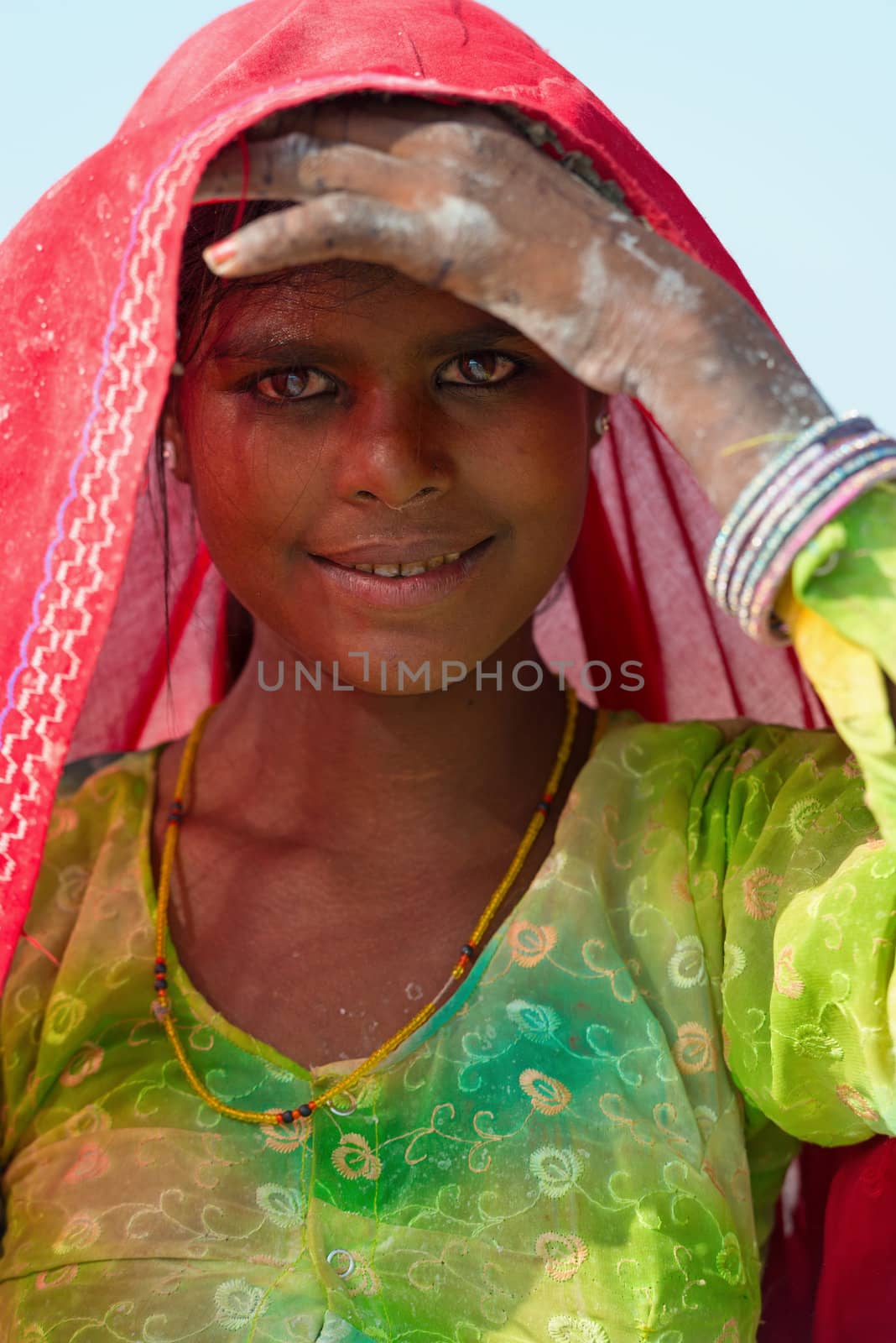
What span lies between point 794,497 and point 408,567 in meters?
0.51

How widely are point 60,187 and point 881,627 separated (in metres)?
0.84

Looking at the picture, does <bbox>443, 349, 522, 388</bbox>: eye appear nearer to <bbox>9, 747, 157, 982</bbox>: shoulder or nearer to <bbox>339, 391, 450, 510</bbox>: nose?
<bbox>339, 391, 450, 510</bbox>: nose

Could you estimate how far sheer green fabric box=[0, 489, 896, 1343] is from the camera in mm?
1521

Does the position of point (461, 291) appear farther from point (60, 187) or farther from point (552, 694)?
point (552, 694)

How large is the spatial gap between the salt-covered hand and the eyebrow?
0.27 metres

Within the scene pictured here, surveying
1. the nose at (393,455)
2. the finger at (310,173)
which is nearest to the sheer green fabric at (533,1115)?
the nose at (393,455)

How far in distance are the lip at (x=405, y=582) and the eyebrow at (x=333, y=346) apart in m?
0.20

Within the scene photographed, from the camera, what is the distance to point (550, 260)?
1221 mm

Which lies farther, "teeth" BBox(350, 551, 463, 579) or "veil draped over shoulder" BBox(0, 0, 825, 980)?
"teeth" BBox(350, 551, 463, 579)

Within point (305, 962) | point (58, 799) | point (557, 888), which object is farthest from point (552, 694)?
point (58, 799)

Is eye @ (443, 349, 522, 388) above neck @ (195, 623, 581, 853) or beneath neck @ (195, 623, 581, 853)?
above

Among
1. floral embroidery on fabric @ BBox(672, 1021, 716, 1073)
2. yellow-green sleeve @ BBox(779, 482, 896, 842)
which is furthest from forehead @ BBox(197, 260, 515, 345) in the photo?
floral embroidery on fabric @ BBox(672, 1021, 716, 1073)

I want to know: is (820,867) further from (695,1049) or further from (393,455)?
(393,455)

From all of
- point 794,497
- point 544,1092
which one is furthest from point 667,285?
point 544,1092
